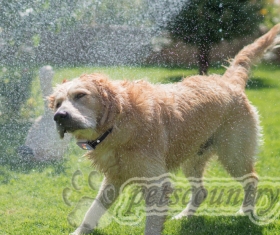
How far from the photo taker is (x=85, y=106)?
3568 mm

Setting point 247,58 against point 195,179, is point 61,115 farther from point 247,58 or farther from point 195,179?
point 247,58

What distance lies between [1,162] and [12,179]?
1.88 feet

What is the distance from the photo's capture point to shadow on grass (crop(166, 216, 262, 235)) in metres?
4.32

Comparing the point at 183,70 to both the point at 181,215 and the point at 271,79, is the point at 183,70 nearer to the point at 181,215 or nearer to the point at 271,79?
the point at 271,79

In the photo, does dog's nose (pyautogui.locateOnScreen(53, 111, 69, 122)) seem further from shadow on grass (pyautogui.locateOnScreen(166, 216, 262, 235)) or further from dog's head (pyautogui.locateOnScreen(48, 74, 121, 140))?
shadow on grass (pyautogui.locateOnScreen(166, 216, 262, 235))

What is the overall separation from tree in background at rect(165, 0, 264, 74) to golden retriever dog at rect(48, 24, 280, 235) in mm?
5713

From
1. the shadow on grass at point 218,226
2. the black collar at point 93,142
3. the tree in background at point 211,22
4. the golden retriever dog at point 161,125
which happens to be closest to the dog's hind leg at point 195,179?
the golden retriever dog at point 161,125

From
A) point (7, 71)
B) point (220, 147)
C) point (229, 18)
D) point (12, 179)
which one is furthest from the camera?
point (229, 18)

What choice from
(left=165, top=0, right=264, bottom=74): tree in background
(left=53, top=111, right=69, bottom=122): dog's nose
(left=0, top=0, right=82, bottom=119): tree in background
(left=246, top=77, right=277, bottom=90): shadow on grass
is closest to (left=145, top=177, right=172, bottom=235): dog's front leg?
(left=53, top=111, right=69, bottom=122): dog's nose

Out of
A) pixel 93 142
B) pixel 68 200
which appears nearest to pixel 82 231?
pixel 68 200

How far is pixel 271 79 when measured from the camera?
41.3 ft

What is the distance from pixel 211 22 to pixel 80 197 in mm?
6763

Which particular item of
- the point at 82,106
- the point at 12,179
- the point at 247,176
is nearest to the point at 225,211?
the point at 247,176

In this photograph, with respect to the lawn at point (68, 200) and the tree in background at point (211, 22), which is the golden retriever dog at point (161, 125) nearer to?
the lawn at point (68, 200)
